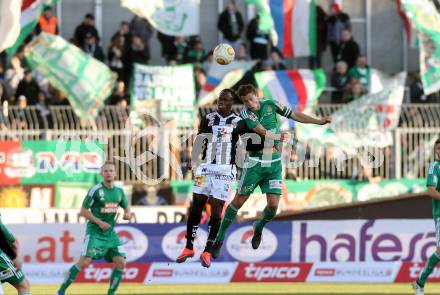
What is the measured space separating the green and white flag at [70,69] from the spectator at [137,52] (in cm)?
92

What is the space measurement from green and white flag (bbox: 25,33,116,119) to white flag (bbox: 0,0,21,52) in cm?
47

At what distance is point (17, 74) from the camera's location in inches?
1032

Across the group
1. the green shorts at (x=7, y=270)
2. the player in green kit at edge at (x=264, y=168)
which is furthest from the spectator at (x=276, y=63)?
the green shorts at (x=7, y=270)

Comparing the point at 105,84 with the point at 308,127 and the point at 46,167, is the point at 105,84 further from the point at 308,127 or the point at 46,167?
the point at 308,127

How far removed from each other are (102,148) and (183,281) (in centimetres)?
397

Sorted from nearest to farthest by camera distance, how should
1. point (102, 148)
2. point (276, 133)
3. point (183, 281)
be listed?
point (276, 133), point (183, 281), point (102, 148)

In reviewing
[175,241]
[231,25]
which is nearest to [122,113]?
[175,241]

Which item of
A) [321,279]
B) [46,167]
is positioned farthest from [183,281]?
[46,167]

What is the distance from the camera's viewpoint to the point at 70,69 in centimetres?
2639

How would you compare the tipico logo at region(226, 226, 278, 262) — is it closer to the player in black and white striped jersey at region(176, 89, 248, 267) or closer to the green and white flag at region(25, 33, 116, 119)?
the green and white flag at region(25, 33, 116, 119)

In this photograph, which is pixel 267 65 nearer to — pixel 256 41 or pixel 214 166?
pixel 256 41

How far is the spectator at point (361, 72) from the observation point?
27969 mm

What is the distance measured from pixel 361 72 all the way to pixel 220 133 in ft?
39.4

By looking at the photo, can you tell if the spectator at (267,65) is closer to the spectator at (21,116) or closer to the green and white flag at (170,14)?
the green and white flag at (170,14)
